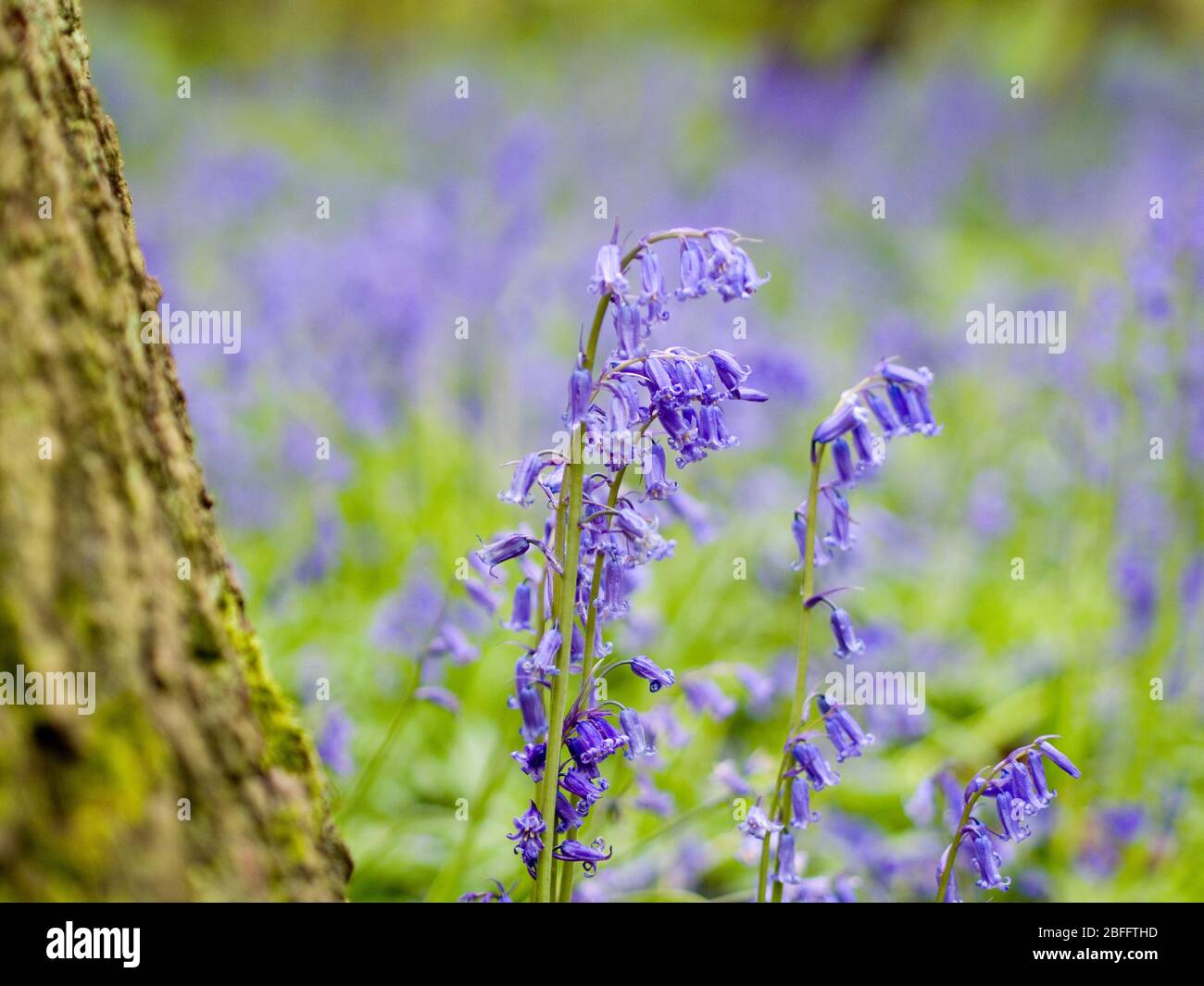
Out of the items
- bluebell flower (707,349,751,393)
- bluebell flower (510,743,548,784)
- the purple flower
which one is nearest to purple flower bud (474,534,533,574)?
bluebell flower (510,743,548,784)

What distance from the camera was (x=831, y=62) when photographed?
14.6 metres

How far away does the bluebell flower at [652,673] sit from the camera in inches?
70.7

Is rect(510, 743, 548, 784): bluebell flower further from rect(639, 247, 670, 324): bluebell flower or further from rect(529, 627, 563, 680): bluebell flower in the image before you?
rect(639, 247, 670, 324): bluebell flower

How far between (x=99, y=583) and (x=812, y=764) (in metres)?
1.13

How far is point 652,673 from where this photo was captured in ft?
5.99

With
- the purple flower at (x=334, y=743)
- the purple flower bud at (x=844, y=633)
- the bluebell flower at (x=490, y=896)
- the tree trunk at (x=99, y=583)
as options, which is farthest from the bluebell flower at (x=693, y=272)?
the purple flower at (x=334, y=743)

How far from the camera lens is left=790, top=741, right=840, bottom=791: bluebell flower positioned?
70.3 inches

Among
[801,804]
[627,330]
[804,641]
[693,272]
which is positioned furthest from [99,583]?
[801,804]

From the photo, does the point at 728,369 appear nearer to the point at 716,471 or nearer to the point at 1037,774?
the point at 1037,774

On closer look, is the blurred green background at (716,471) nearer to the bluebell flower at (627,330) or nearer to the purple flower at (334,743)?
the purple flower at (334,743)

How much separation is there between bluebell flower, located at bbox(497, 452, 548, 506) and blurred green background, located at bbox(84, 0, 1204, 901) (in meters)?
0.70

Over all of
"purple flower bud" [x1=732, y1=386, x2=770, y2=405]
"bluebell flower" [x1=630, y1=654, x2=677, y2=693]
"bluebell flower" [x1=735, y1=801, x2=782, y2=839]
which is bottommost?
"bluebell flower" [x1=735, y1=801, x2=782, y2=839]

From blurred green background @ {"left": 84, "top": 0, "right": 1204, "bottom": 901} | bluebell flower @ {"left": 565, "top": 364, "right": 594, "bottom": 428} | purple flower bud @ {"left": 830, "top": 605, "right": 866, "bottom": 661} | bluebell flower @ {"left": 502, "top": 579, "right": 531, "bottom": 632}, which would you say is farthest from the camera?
Answer: blurred green background @ {"left": 84, "top": 0, "right": 1204, "bottom": 901}

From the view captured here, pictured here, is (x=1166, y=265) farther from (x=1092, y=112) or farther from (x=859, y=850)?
(x=1092, y=112)
